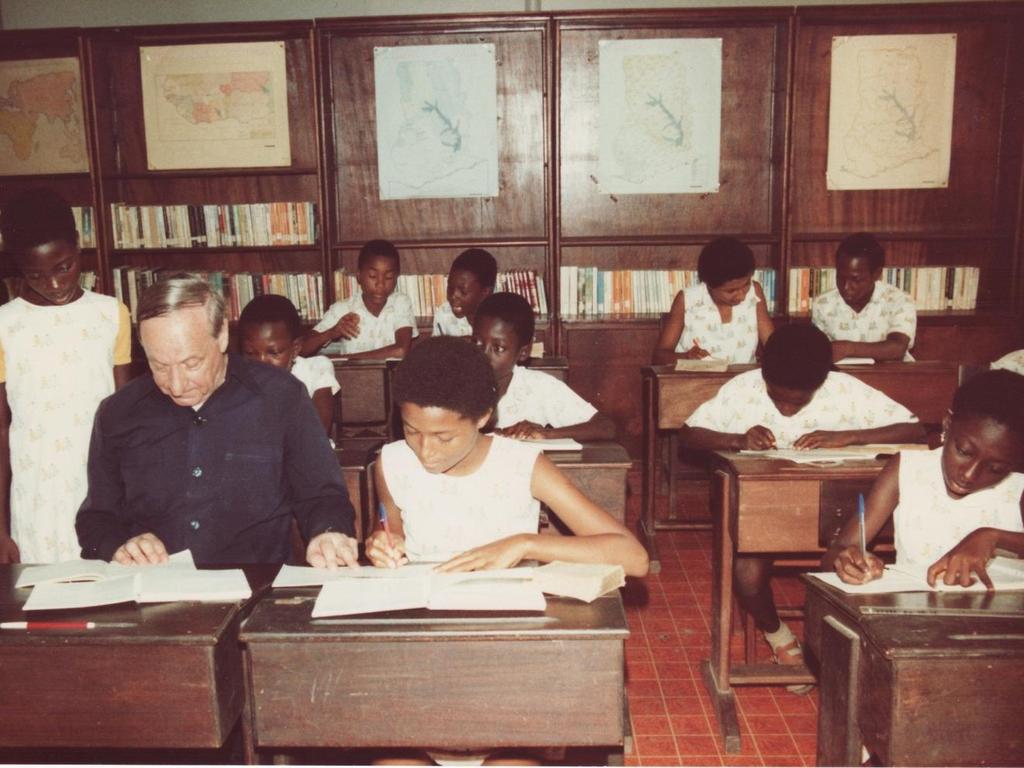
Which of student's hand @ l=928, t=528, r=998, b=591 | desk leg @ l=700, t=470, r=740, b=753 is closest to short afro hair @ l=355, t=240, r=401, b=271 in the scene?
desk leg @ l=700, t=470, r=740, b=753

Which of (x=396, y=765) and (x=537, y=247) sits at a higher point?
(x=537, y=247)

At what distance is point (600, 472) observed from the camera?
2754 mm

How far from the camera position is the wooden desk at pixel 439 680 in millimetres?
1411

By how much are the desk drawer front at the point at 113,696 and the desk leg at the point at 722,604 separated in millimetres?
1646

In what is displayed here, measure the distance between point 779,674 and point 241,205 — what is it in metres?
4.46

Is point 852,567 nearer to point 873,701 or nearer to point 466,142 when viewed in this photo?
point 873,701

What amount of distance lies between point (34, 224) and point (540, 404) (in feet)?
5.80

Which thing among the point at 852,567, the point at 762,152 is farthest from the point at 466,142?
the point at 852,567

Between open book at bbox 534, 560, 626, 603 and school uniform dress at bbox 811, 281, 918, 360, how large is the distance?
11.7 feet

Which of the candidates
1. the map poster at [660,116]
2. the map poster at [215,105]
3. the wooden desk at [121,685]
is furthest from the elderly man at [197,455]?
the map poster at [660,116]

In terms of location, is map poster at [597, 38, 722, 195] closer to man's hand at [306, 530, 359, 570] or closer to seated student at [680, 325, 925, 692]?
seated student at [680, 325, 925, 692]

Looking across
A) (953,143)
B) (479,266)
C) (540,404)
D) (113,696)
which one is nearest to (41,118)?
(479,266)

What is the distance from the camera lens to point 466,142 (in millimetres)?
5660

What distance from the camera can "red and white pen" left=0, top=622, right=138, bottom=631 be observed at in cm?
146
